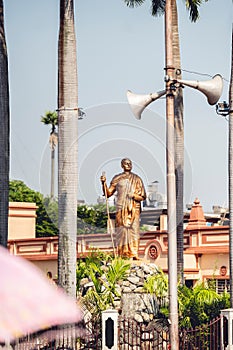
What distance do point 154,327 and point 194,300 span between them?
4.62 ft

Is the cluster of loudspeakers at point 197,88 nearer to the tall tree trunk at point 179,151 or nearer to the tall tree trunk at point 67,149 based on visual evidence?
the tall tree trunk at point 67,149

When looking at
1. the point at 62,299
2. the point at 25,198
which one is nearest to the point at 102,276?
the point at 62,299

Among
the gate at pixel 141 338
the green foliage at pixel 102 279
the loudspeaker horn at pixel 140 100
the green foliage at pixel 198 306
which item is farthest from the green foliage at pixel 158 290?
the loudspeaker horn at pixel 140 100

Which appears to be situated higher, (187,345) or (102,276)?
(102,276)

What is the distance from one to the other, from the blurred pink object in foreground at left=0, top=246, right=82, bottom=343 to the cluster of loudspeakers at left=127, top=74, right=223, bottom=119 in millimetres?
9875

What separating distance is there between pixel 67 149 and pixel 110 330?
10.9ft

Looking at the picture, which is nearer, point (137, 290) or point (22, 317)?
point (22, 317)

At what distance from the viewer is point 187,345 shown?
13984 millimetres

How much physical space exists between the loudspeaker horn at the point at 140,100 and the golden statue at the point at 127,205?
5525 mm

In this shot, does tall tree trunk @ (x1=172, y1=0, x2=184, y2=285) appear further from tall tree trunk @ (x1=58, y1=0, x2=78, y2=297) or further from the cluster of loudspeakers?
the cluster of loudspeakers

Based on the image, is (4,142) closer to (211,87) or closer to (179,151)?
(211,87)

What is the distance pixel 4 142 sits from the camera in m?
13.8

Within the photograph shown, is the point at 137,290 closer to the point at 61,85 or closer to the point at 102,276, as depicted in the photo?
the point at 102,276

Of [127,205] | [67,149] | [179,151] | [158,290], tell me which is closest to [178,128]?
[179,151]
